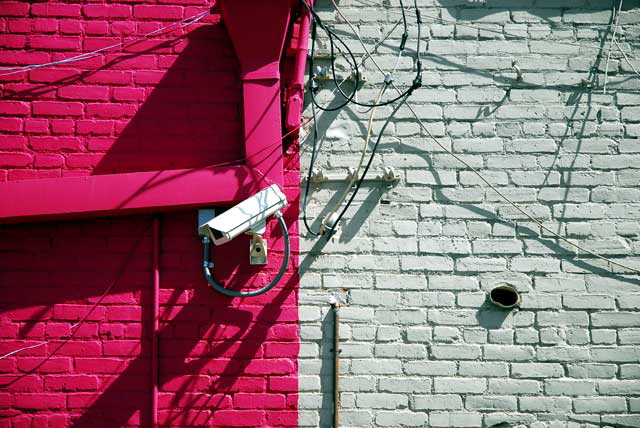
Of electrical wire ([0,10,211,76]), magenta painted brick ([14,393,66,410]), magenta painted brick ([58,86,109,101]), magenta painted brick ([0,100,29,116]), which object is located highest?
electrical wire ([0,10,211,76])

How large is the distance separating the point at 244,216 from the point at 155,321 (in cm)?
79

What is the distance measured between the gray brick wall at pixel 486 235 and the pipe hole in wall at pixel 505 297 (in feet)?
0.15

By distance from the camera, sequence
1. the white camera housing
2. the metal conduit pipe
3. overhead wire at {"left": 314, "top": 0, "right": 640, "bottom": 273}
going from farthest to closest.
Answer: overhead wire at {"left": 314, "top": 0, "right": 640, "bottom": 273}, the metal conduit pipe, the white camera housing

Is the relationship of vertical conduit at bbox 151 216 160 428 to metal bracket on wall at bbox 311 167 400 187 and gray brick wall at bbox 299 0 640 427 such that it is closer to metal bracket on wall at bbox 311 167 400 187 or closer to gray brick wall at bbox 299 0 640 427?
gray brick wall at bbox 299 0 640 427

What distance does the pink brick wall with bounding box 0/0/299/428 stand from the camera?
152 inches

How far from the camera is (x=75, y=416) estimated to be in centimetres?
382

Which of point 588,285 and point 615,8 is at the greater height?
point 615,8

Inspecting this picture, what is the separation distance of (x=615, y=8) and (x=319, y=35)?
1.76 metres

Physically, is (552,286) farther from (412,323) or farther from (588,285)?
(412,323)

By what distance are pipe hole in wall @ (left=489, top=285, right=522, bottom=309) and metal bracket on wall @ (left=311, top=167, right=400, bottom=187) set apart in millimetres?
833

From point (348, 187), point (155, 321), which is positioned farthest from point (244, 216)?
point (155, 321)

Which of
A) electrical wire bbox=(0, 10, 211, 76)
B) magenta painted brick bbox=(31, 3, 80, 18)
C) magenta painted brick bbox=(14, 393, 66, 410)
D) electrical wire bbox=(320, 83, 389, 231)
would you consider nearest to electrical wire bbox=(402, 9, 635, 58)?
electrical wire bbox=(320, 83, 389, 231)

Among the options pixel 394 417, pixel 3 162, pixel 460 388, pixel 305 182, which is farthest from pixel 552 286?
pixel 3 162

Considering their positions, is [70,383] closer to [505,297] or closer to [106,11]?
[106,11]
